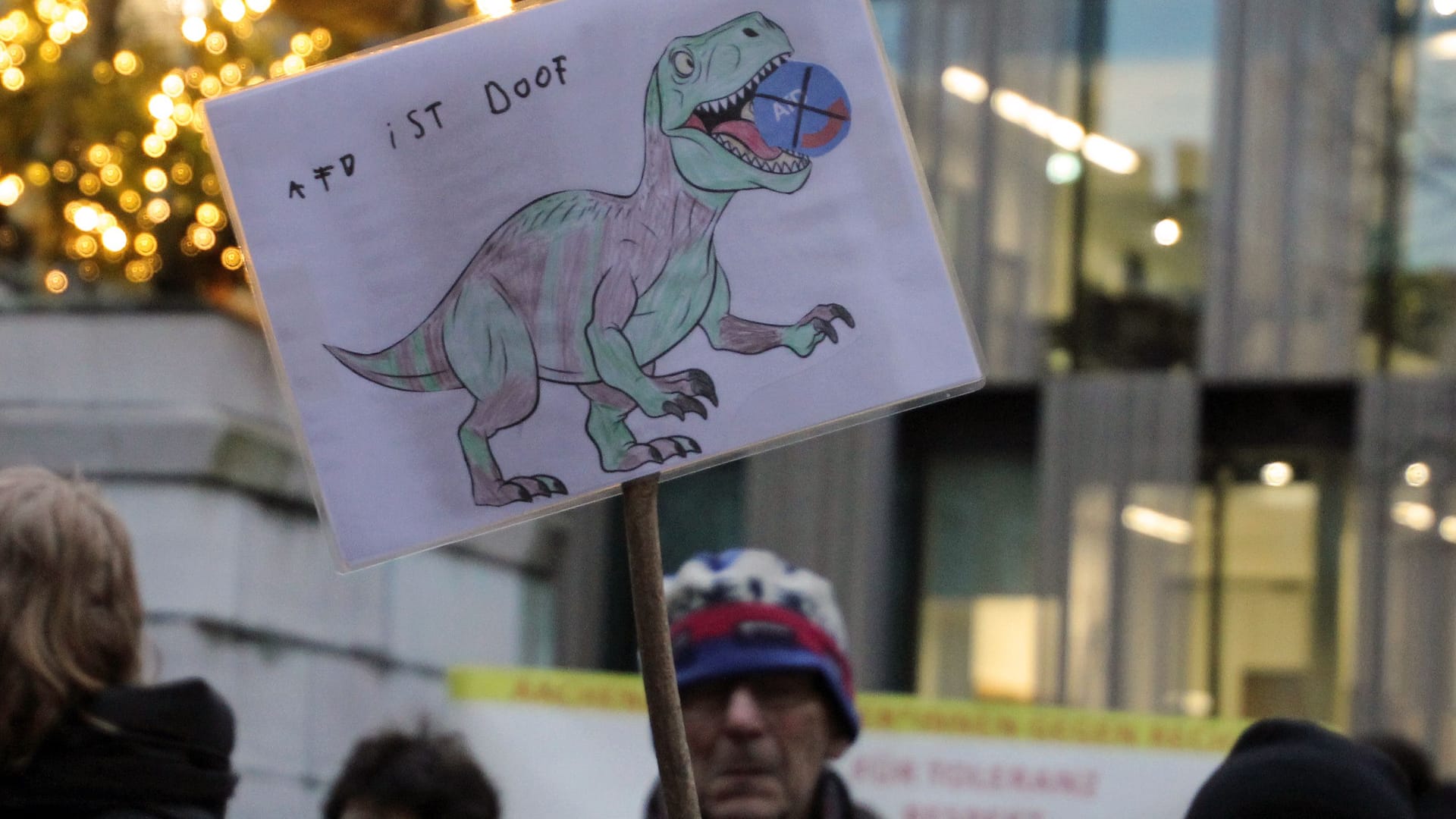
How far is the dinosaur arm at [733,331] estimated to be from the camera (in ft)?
6.70

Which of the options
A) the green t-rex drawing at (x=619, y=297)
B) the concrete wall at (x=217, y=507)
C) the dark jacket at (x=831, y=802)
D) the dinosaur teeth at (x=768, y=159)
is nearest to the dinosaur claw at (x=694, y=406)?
the green t-rex drawing at (x=619, y=297)

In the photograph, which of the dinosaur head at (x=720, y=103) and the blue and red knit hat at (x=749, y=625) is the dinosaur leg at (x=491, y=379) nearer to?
the dinosaur head at (x=720, y=103)

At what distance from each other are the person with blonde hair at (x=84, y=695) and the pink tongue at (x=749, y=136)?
85 cm

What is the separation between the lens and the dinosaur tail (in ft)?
6.79

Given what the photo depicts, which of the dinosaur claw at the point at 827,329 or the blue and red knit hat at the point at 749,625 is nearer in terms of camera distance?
the dinosaur claw at the point at 827,329

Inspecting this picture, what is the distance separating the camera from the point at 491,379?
6.77 ft

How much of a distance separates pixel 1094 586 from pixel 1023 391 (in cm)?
125

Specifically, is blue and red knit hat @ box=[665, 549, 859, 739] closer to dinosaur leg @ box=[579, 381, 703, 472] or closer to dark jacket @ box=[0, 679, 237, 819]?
dark jacket @ box=[0, 679, 237, 819]

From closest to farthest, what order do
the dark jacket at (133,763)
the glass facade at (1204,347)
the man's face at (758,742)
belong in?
the dark jacket at (133,763) → the man's face at (758,742) → the glass facade at (1204,347)

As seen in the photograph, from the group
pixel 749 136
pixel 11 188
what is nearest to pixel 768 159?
pixel 749 136

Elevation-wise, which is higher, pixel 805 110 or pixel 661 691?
pixel 805 110

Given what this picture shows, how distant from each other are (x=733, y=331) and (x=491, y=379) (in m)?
0.25

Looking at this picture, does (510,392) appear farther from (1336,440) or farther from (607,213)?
(1336,440)

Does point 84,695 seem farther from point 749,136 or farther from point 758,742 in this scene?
point 758,742
